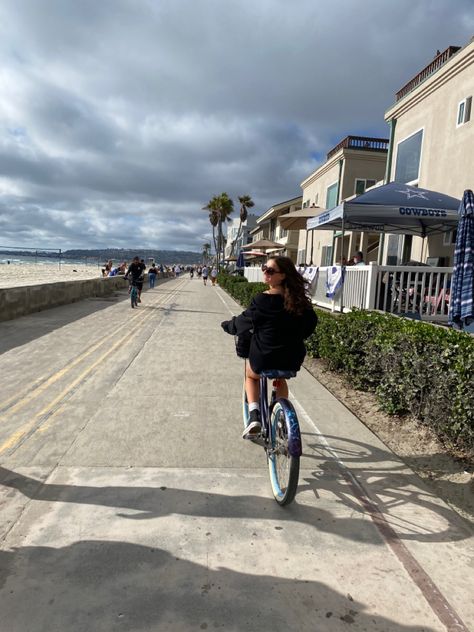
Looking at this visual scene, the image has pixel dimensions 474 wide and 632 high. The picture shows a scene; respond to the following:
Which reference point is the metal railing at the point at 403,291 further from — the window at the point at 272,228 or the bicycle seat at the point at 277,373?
the window at the point at 272,228

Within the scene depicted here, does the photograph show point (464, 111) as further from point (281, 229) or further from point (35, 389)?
point (281, 229)

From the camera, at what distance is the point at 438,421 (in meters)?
4.22

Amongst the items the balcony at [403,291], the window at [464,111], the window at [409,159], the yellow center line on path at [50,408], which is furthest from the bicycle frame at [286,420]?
the window at [409,159]

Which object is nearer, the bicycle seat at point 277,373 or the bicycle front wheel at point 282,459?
the bicycle front wheel at point 282,459

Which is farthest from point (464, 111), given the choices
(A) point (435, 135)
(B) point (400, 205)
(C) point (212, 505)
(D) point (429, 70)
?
(C) point (212, 505)

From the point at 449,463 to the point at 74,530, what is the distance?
3167mm

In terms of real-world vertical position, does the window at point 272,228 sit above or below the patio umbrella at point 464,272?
above

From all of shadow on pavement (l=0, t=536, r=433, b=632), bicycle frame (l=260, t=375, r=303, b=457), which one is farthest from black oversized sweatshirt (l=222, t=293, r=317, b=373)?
shadow on pavement (l=0, t=536, r=433, b=632)

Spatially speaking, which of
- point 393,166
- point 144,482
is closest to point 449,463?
point 144,482

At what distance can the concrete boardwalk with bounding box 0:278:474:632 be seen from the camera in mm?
2232

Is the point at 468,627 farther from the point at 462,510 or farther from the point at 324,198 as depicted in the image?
the point at 324,198

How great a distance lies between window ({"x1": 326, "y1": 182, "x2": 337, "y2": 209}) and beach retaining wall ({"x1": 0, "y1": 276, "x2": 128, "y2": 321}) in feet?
43.3

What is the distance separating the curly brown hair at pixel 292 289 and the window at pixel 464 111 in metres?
10.4

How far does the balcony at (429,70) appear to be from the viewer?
12578 mm
